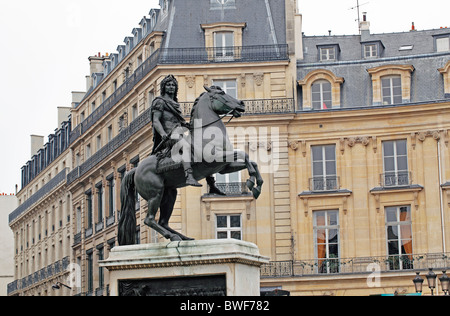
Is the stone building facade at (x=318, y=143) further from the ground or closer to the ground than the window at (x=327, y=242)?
further from the ground

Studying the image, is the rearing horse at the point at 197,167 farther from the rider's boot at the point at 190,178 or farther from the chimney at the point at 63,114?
the chimney at the point at 63,114

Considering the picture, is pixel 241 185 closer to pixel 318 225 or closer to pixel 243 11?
pixel 318 225

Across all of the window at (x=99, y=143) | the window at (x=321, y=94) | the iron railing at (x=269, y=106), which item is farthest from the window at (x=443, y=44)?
the window at (x=99, y=143)

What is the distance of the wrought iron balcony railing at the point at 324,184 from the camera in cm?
4447

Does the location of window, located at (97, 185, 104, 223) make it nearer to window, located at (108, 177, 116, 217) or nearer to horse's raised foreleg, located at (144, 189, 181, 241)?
window, located at (108, 177, 116, 217)

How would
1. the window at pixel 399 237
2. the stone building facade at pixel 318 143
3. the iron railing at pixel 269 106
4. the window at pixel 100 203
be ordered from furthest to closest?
the window at pixel 100 203
the iron railing at pixel 269 106
the stone building facade at pixel 318 143
the window at pixel 399 237

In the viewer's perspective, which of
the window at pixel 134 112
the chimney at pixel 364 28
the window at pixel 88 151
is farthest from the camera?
the window at pixel 88 151

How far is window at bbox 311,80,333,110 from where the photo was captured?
45438mm

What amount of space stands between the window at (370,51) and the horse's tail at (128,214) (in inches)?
1263

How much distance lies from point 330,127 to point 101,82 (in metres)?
16.1

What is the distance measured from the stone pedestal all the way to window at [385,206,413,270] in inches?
1117

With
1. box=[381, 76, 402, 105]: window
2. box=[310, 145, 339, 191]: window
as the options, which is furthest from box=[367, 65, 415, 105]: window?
box=[310, 145, 339, 191]: window
